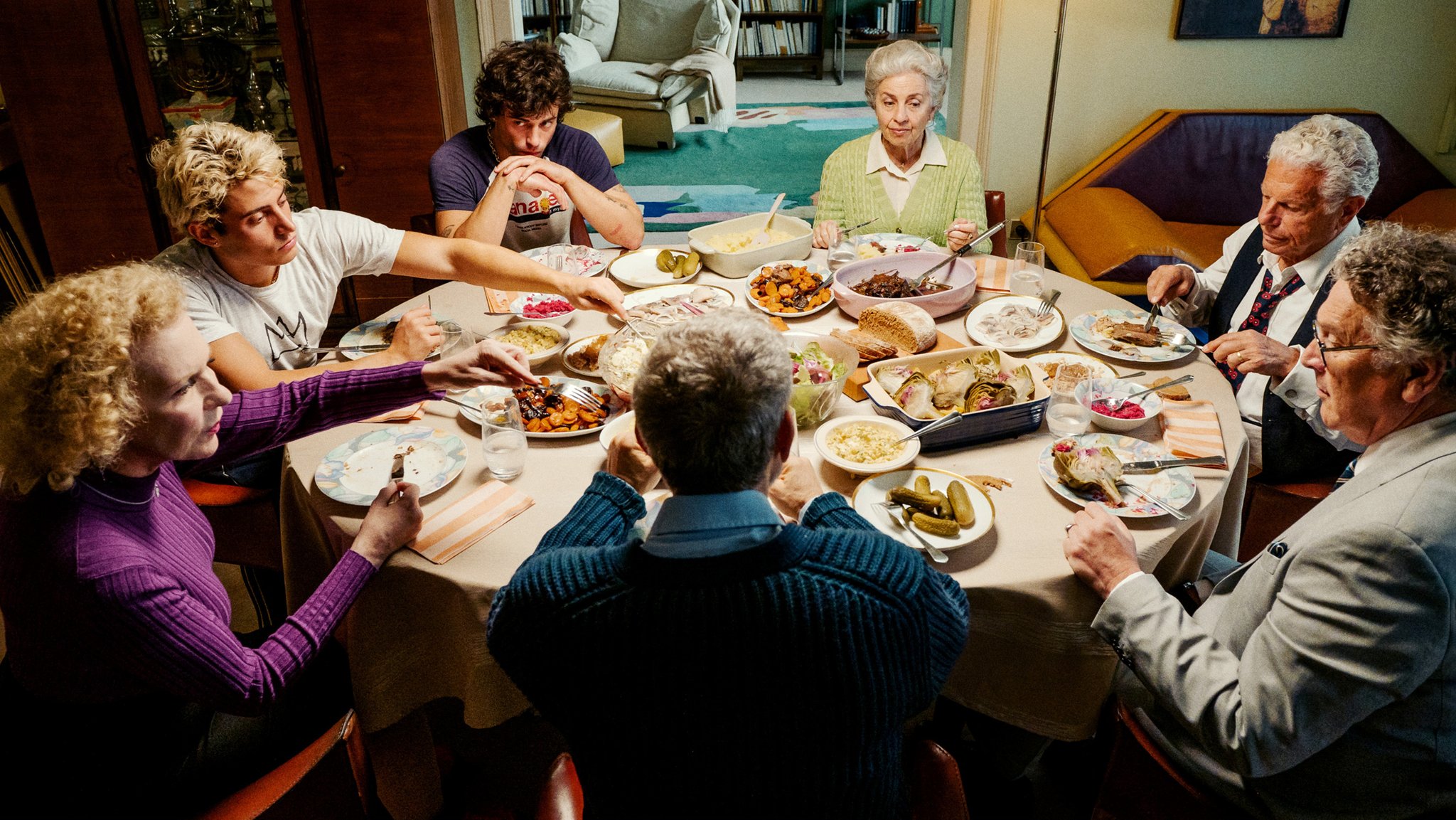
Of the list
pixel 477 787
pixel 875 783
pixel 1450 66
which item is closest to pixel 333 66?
pixel 477 787

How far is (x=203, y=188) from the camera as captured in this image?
2.00m

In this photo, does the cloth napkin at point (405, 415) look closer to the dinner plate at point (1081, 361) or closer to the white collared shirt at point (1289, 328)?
the dinner plate at point (1081, 361)

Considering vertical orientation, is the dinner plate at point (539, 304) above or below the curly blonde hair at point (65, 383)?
below

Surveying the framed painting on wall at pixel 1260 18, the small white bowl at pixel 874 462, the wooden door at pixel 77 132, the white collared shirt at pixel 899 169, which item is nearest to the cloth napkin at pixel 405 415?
→ the small white bowl at pixel 874 462

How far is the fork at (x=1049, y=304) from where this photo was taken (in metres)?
2.37

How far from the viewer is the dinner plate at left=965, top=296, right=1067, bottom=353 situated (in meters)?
2.25

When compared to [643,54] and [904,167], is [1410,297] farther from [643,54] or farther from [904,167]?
[643,54]

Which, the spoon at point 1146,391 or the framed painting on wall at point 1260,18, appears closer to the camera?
the spoon at point 1146,391

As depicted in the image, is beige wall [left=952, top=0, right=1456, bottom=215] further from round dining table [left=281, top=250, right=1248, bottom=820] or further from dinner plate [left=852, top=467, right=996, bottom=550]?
dinner plate [left=852, top=467, right=996, bottom=550]

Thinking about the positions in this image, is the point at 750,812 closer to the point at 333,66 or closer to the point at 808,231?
the point at 808,231

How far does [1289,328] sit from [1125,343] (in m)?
0.42

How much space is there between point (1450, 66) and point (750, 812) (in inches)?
217

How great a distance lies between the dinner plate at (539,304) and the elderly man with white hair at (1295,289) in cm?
Result: 165

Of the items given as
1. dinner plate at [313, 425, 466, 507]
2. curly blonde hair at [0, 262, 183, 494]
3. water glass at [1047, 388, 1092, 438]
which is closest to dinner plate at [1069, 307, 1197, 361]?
water glass at [1047, 388, 1092, 438]
